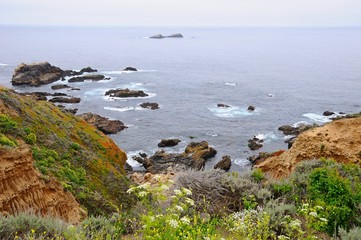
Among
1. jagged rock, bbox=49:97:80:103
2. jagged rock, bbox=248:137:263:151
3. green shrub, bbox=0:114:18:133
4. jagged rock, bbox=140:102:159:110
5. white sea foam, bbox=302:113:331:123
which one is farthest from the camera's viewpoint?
jagged rock, bbox=49:97:80:103

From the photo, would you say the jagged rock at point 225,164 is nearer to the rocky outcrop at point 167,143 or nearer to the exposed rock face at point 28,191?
the rocky outcrop at point 167,143

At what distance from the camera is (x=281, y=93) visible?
68500 mm

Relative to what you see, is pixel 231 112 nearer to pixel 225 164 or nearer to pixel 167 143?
pixel 167 143

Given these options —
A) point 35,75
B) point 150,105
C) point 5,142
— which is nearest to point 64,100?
point 150,105

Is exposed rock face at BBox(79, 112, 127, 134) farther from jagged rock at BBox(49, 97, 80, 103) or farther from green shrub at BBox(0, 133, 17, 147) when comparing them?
green shrub at BBox(0, 133, 17, 147)

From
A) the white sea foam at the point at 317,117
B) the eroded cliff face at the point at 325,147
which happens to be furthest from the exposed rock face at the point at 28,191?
the white sea foam at the point at 317,117

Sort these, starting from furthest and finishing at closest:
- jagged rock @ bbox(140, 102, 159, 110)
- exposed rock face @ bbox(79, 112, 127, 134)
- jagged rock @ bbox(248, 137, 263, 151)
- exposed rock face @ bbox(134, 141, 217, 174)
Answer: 1. jagged rock @ bbox(140, 102, 159, 110)
2. exposed rock face @ bbox(79, 112, 127, 134)
3. jagged rock @ bbox(248, 137, 263, 151)
4. exposed rock face @ bbox(134, 141, 217, 174)

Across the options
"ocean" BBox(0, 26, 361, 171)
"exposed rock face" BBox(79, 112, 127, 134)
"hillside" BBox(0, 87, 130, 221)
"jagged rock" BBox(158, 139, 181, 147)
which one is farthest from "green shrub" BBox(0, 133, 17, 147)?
"exposed rock face" BBox(79, 112, 127, 134)

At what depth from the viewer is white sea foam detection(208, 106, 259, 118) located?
54062 mm

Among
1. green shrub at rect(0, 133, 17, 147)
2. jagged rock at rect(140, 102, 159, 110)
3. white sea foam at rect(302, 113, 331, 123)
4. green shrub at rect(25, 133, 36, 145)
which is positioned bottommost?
jagged rock at rect(140, 102, 159, 110)

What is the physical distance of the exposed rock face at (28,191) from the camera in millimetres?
11914

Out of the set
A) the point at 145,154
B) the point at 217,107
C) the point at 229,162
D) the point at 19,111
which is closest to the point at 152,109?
the point at 217,107

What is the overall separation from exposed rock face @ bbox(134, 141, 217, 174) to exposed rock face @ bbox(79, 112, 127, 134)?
9.61 metres

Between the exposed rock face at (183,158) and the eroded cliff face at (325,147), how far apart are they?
1616cm
